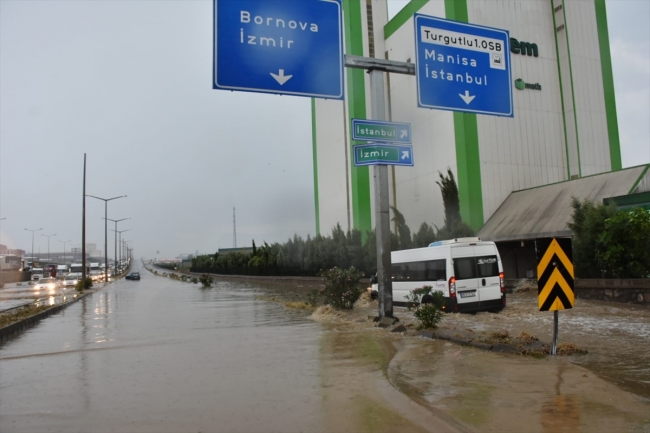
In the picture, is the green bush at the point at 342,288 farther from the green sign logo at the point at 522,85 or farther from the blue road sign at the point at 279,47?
the green sign logo at the point at 522,85

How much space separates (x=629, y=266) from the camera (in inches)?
709

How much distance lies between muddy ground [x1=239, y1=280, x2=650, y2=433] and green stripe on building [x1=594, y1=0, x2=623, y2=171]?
29.1 meters

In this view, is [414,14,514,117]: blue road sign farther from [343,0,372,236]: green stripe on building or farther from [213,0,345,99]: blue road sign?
[343,0,372,236]: green stripe on building

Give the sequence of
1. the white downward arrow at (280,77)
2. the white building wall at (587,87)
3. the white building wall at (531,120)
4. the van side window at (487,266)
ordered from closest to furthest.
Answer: the white downward arrow at (280,77) < the van side window at (487,266) < the white building wall at (531,120) < the white building wall at (587,87)

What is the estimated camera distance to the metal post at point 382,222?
13.4 metres

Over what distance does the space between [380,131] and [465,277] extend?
4929 mm

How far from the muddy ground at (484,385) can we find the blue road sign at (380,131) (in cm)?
464

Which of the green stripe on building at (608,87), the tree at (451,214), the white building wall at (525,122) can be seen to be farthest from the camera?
the green stripe on building at (608,87)

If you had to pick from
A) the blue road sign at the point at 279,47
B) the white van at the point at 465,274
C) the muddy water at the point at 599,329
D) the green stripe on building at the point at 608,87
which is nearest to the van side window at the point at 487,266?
the white van at the point at 465,274

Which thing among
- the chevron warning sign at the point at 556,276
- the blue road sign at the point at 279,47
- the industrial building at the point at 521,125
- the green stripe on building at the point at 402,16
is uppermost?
the green stripe on building at the point at 402,16

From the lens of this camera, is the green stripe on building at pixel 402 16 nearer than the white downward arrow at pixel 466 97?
No

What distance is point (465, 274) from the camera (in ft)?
50.1

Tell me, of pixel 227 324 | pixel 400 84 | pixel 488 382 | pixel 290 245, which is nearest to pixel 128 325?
pixel 227 324

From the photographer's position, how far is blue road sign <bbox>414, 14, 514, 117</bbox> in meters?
12.5
